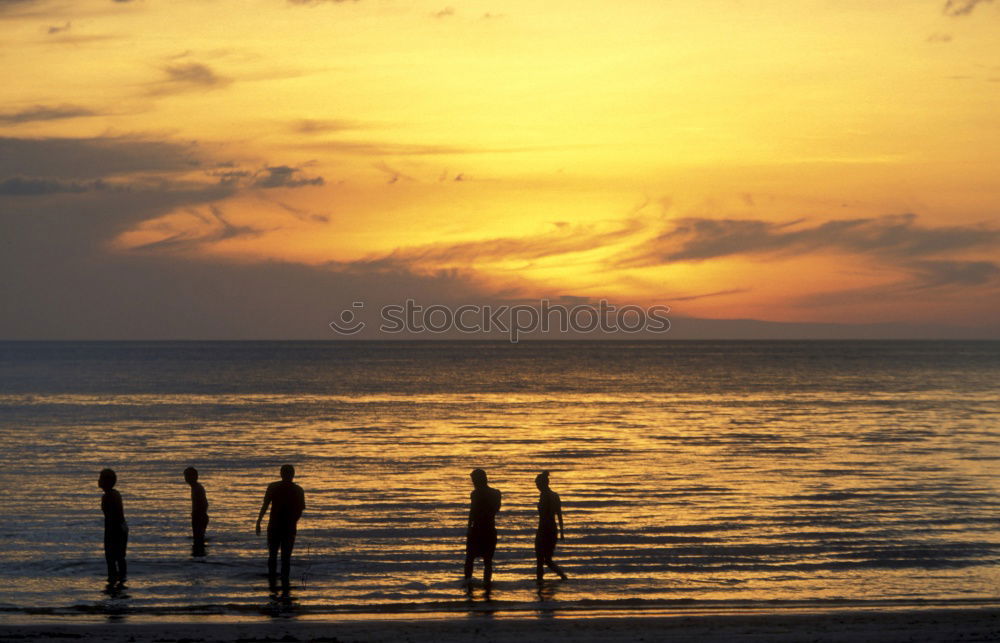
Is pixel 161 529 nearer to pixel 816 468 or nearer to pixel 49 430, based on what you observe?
pixel 816 468

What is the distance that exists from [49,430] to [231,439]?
396 inches

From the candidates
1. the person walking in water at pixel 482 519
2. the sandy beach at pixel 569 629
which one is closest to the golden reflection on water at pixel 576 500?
the person walking in water at pixel 482 519

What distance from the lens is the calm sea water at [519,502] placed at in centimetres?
1691

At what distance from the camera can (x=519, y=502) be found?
1049 inches

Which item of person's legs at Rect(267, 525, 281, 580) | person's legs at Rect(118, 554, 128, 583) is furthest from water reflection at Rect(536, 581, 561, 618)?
person's legs at Rect(118, 554, 128, 583)

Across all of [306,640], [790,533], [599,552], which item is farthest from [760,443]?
[306,640]

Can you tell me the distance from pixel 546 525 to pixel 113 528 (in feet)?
21.2

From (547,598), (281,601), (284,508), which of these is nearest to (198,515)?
(284,508)

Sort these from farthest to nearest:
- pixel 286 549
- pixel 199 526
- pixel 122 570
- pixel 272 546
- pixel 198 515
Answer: pixel 199 526, pixel 198 515, pixel 122 570, pixel 272 546, pixel 286 549

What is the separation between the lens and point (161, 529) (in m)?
22.5

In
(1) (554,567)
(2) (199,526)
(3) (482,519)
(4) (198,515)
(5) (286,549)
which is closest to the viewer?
(3) (482,519)

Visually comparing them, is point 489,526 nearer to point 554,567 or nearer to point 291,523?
point 554,567

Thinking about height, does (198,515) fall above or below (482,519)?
below

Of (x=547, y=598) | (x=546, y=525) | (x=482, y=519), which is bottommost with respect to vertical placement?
(x=547, y=598)
